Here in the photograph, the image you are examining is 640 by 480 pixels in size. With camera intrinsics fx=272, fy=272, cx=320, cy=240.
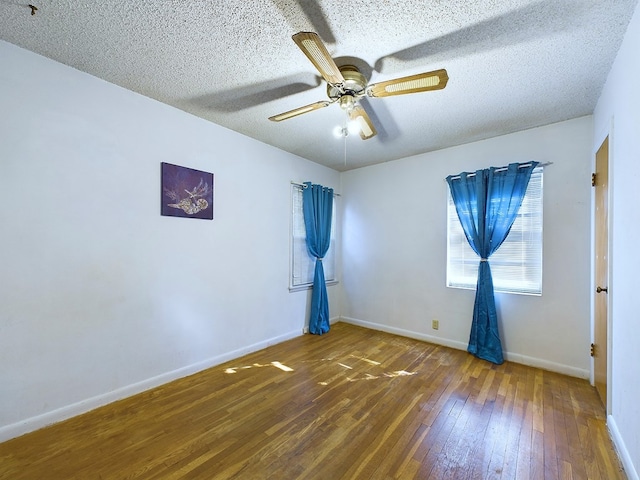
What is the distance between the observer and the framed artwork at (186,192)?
250 cm

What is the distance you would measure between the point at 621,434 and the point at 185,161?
382 centimetres

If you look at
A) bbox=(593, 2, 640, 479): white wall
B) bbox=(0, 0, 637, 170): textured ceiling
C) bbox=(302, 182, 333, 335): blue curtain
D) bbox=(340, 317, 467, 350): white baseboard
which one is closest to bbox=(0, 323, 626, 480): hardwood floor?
bbox=(593, 2, 640, 479): white wall

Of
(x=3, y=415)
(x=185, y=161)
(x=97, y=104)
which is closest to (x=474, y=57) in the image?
(x=185, y=161)

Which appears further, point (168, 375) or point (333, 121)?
point (333, 121)

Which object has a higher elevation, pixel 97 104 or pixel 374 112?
pixel 374 112

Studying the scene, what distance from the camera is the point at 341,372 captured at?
2.71 metres

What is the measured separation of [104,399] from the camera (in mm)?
2129

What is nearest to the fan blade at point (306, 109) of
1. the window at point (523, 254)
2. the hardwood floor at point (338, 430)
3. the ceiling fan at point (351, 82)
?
the ceiling fan at point (351, 82)

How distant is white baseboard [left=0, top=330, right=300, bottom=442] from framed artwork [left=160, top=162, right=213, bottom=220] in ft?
4.85

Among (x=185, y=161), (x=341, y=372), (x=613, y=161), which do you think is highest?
(x=185, y=161)

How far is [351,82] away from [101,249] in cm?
226

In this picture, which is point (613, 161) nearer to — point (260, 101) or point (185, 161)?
point (260, 101)

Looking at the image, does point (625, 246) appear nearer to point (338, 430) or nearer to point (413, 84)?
point (413, 84)

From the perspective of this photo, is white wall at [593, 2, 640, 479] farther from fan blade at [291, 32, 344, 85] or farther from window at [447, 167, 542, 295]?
fan blade at [291, 32, 344, 85]
